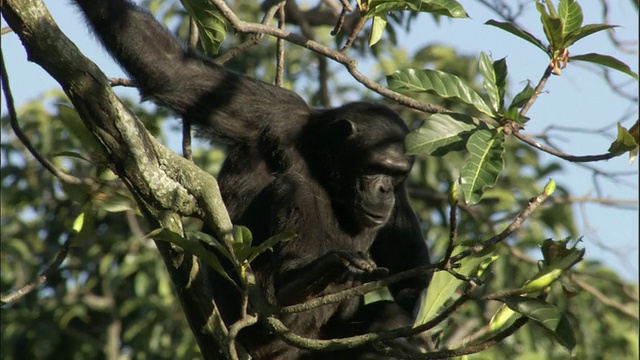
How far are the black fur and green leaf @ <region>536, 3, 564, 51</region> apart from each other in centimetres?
163

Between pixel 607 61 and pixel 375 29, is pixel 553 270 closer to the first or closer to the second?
pixel 607 61

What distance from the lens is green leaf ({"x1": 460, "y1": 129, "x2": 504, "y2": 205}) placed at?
3.97m

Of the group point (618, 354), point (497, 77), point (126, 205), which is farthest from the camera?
point (618, 354)

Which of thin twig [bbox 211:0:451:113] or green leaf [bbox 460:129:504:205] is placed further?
thin twig [bbox 211:0:451:113]

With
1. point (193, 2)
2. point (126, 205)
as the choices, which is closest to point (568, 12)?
point (193, 2)

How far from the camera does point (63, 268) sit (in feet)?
39.0

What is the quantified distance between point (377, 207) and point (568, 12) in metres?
2.31

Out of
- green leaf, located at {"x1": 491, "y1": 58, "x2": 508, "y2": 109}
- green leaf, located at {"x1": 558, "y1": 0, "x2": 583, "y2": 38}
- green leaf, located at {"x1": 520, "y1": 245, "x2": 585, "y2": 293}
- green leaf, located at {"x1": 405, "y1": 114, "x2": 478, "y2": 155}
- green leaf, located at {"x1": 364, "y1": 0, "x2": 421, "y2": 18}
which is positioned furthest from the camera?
green leaf, located at {"x1": 364, "y1": 0, "x2": 421, "y2": 18}

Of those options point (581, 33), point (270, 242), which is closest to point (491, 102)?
point (581, 33)

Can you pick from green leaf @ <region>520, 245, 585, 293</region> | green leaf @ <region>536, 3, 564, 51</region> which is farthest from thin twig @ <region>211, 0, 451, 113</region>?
green leaf @ <region>520, 245, 585, 293</region>

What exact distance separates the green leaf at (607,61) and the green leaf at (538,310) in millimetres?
1274

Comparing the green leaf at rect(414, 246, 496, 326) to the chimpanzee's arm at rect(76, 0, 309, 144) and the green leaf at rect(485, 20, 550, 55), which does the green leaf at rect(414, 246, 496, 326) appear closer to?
the green leaf at rect(485, 20, 550, 55)

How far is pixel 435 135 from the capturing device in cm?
407

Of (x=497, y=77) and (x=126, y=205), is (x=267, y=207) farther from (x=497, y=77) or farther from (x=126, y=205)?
(x=497, y=77)
